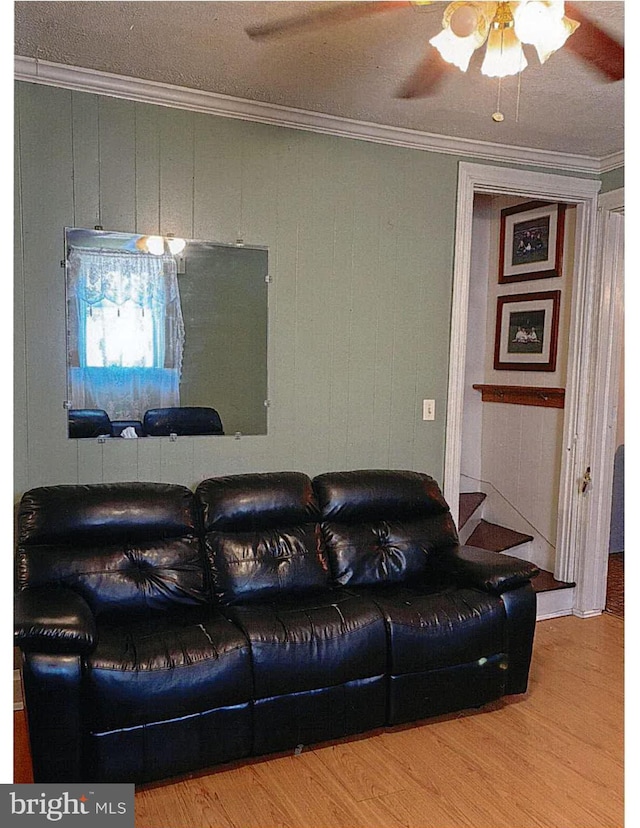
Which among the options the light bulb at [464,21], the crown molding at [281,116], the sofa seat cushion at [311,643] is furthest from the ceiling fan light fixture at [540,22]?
the sofa seat cushion at [311,643]

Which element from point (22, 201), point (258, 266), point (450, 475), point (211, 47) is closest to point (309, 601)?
point (450, 475)

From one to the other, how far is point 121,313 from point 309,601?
1.48 m

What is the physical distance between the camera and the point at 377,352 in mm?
3648

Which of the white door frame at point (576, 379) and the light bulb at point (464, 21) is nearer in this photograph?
the light bulb at point (464, 21)

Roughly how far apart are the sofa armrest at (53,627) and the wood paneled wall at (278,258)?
31.0 inches

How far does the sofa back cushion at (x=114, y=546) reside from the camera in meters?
2.64

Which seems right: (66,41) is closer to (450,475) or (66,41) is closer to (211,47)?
(211,47)

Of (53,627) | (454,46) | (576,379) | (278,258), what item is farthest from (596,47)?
(53,627)

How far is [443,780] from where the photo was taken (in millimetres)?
2420

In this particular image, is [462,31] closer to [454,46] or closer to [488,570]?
[454,46]

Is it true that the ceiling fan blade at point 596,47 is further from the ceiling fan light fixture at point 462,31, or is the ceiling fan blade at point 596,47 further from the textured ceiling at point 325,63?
the ceiling fan light fixture at point 462,31

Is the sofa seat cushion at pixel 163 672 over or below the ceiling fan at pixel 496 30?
below

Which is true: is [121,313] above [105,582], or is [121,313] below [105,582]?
above

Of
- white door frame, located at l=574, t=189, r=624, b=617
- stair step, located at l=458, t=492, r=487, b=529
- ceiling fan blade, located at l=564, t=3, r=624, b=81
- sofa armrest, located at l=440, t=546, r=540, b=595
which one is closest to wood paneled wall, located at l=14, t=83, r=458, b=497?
sofa armrest, located at l=440, t=546, r=540, b=595
